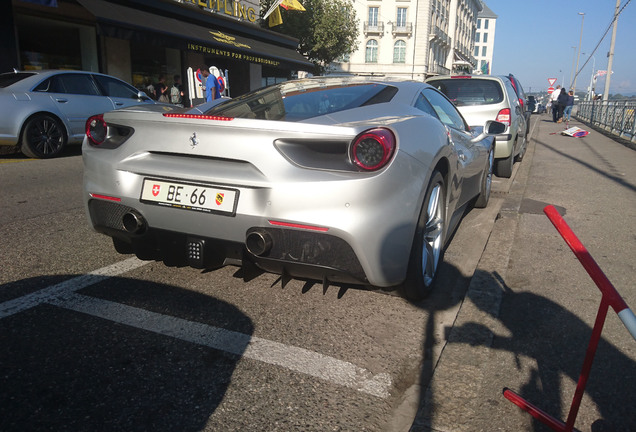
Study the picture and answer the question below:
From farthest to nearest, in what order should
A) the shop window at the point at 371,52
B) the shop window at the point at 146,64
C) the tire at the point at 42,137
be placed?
the shop window at the point at 371,52 → the shop window at the point at 146,64 → the tire at the point at 42,137

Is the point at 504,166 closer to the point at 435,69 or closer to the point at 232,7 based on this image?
the point at 232,7

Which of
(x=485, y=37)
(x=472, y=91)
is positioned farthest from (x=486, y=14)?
(x=472, y=91)

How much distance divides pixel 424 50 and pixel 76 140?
60.7 metres

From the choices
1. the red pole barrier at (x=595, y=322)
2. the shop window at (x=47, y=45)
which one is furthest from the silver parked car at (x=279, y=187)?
the shop window at (x=47, y=45)

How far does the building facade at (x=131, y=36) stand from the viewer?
13.8 metres

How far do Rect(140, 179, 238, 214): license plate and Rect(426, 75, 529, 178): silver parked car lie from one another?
19.3ft

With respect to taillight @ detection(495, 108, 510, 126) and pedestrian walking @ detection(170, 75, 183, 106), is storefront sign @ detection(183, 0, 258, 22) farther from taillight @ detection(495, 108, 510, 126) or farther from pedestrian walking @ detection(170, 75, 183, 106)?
taillight @ detection(495, 108, 510, 126)

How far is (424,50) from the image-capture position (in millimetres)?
63688

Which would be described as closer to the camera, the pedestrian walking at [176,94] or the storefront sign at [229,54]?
the storefront sign at [229,54]

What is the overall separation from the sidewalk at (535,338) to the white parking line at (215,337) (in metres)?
0.35

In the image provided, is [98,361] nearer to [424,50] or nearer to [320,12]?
[320,12]

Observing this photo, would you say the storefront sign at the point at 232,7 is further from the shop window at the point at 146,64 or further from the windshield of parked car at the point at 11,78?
the windshield of parked car at the point at 11,78

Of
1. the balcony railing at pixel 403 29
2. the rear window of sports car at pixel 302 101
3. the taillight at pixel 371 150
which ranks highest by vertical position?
the balcony railing at pixel 403 29

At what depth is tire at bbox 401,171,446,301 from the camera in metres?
2.65
